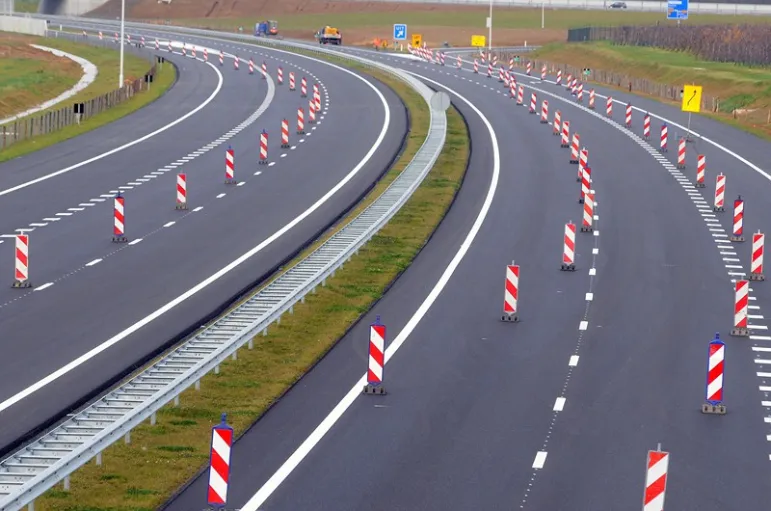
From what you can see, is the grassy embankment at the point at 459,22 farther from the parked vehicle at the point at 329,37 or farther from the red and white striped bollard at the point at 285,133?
the red and white striped bollard at the point at 285,133

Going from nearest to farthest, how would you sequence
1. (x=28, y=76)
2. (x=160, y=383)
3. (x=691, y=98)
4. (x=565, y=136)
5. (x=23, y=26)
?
(x=160, y=383) < (x=565, y=136) < (x=691, y=98) < (x=28, y=76) < (x=23, y=26)

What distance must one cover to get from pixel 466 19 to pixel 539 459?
568ft

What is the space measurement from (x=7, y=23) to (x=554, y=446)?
138m

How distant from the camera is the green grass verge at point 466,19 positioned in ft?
611

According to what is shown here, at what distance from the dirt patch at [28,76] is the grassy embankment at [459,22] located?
58.5m

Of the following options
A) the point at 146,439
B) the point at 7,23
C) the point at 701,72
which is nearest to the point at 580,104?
the point at 701,72

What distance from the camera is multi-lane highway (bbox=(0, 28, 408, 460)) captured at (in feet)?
89.9

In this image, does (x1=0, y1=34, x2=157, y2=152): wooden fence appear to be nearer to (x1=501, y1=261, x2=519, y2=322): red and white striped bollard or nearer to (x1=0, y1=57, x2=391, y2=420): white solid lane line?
(x1=0, y1=57, x2=391, y2=420): white solid lane line

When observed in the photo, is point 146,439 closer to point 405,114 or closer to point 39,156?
point 39,156

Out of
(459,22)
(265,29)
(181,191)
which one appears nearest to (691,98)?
(181,191)

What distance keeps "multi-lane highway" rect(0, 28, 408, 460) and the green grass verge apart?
10780 cm

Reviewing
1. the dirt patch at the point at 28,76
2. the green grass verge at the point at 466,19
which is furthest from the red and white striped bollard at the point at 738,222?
the green grass verge at the point at 466,19

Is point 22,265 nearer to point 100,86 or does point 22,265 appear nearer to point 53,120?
point 53,120

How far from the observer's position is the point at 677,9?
135 m
